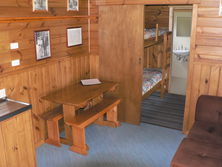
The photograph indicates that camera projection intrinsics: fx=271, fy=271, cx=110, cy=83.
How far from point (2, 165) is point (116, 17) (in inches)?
98.2

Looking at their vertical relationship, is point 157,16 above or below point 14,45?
above

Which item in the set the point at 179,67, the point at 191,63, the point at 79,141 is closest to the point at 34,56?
the point at 79,141

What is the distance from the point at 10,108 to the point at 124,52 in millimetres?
1947

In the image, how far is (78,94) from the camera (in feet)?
11.6

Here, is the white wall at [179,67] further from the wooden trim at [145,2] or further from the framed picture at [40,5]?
the framed picture at [40,5]

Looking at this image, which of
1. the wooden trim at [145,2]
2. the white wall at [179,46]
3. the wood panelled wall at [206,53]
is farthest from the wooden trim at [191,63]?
the white wall at [179,46]

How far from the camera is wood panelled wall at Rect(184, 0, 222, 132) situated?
332 centimetres

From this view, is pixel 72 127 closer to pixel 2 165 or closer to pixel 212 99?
pixel 2 165

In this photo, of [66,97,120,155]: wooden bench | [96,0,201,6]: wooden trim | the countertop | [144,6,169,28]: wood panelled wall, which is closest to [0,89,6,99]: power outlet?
the countertop

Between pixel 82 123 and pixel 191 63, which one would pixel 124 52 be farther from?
pixel 82 123

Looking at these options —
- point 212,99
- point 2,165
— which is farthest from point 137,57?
point 2,165

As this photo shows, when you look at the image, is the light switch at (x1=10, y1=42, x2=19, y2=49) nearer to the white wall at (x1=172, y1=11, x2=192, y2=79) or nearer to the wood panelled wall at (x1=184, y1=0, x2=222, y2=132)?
the wood panelled wall at (x1=184, y1=0, x2=222, y2=132)

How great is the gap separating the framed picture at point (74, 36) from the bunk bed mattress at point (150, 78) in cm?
159

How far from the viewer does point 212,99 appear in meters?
3.23
